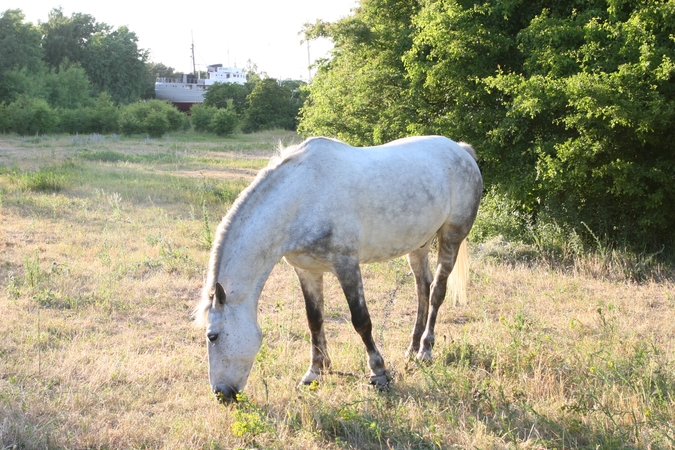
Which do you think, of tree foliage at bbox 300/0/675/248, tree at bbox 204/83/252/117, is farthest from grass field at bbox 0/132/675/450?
tree at bbox 204/83/252/117

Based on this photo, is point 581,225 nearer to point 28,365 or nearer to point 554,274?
point 554,274

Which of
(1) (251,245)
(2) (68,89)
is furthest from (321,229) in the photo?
(2) (68,89)

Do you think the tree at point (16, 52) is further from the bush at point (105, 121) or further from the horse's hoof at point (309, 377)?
the horse's hoof at point (309, 377)

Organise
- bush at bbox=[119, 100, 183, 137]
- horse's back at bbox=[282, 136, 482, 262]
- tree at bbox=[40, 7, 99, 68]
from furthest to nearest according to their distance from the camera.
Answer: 1. tree at bbox=[40, 7, 99, 68]
2. bush at bbox=[119, 100, 183, 137]
3. horse's back at bbox=[282, 136, 482, 262]

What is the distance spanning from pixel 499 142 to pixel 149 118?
117 ft

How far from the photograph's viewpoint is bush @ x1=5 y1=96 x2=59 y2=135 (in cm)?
3609

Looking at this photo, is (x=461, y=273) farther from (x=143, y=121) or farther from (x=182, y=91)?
(x=182, y=91)

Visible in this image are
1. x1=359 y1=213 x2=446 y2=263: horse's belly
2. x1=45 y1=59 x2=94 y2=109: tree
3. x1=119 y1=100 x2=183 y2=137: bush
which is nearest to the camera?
x1=359 y1=213 x2=446 y2=263: horse's belly

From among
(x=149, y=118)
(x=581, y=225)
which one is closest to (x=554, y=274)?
(x=581, y=225)

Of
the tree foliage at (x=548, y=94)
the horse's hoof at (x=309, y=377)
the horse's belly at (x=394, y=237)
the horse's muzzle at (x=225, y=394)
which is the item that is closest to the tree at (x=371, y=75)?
the tree foliage at (x=548, y=94)

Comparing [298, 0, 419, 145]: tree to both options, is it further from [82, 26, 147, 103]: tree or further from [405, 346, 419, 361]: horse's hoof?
[82, 26, 147, 103]: tree

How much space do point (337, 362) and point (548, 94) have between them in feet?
14.3

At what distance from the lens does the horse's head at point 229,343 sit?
361 cm

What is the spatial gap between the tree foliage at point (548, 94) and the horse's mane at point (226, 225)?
4080 mm
